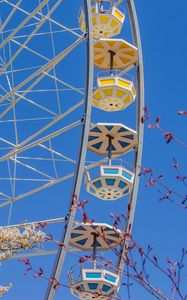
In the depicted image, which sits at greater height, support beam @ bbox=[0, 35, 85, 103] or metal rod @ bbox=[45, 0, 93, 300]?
support beam @ bbox=[0, 35, 85, 103]

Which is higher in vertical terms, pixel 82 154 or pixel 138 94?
pixel 138 94

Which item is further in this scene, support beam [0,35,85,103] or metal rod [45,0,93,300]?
support beam [0,35,85,103]

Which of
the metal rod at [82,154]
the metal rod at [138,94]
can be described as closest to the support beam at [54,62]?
the metal rod at [82,154]

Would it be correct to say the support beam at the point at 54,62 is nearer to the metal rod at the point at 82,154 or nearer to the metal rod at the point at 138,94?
the metal rod at the point at 82,154

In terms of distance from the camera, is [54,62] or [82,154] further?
[54,62]

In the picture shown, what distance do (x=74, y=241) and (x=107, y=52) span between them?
5.59m

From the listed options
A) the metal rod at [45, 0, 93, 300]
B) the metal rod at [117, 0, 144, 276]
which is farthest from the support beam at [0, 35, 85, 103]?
the metal rod at [117, 0, 144, 276]

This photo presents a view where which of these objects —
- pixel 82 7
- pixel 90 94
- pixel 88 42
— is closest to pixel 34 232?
pixel 90 94

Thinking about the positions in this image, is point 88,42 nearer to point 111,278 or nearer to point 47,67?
point 47,67

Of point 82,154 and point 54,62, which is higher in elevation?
point 54,62

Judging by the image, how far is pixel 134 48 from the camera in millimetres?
19219

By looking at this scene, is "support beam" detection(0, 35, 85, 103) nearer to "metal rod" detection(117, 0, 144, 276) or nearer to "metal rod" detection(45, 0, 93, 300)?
"metal rod" detection(45, 0, 93, 300)

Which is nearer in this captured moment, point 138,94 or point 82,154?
point 82,154

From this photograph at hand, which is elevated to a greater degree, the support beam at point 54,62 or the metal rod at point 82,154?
the support beam at point 54,62
